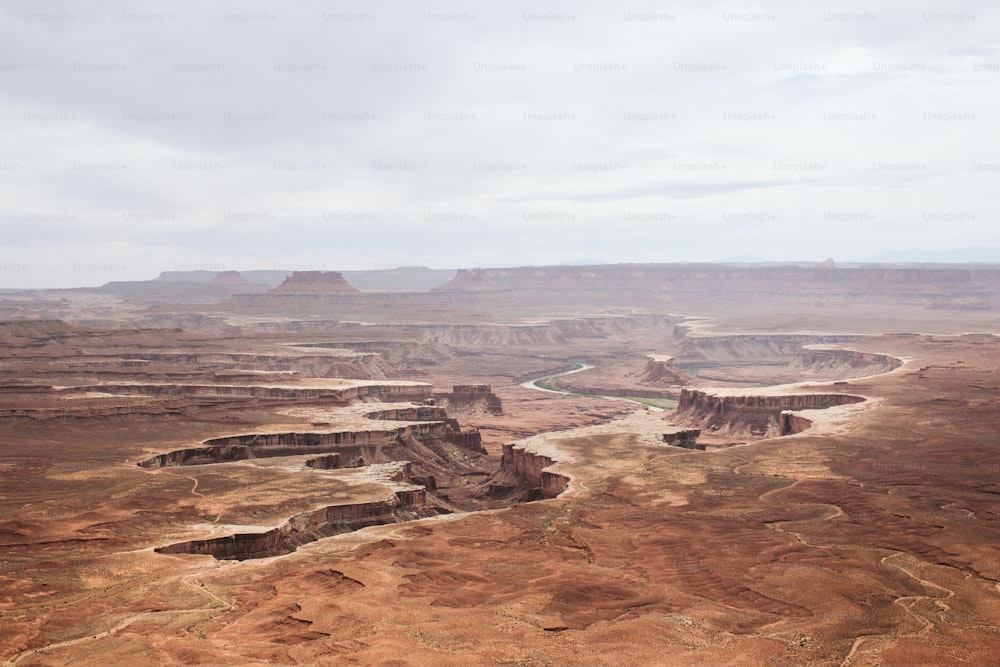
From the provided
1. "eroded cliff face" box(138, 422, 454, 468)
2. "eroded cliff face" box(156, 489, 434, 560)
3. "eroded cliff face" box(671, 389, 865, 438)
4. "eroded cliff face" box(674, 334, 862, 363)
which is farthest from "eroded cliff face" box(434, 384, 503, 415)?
"eroded cliff face" box(674, 334, 862, 363)

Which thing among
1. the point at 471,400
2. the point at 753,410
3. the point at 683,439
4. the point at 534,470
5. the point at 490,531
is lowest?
the point at 471,400

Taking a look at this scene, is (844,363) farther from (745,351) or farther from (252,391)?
(252,391)

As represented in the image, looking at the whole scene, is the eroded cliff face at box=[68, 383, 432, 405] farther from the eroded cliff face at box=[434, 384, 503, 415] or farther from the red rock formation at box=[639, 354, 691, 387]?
the red rock formation at box=[639, 354, 691, 387]

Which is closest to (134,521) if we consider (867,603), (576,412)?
(867,603)

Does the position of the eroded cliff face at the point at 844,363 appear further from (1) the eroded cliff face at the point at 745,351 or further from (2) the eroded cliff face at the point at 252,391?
(2) the eroded cliff face at the point at 252,391

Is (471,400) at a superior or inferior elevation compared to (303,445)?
inferior

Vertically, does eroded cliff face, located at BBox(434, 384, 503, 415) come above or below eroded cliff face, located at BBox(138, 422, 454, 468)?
below

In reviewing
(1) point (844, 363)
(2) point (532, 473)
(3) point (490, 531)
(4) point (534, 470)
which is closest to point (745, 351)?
(1) point (844, 363)
